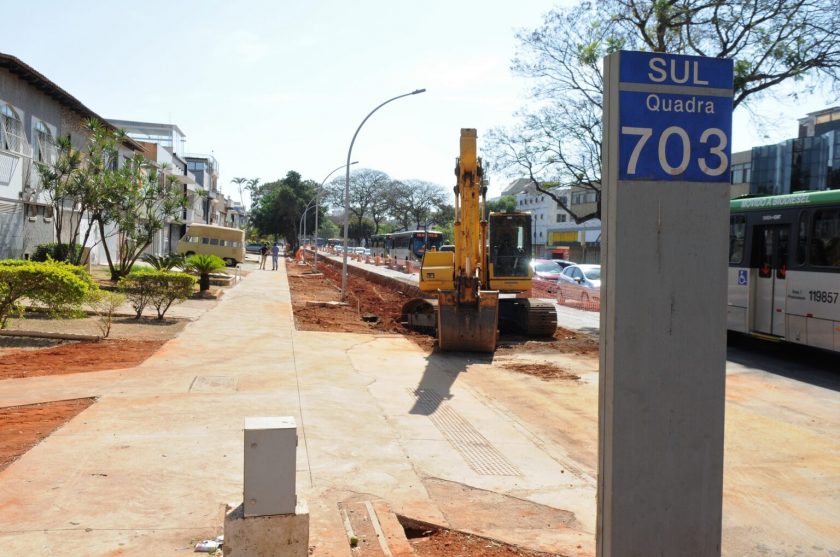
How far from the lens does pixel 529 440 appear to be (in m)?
8.42

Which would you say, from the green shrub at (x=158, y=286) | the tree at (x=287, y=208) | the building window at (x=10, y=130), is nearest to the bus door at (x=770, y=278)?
the green shrub at (x=158, y=286)

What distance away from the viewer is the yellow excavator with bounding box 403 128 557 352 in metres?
15.5

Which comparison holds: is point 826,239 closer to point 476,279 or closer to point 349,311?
point 476,279

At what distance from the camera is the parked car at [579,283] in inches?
1092

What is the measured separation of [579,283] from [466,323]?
571 inches

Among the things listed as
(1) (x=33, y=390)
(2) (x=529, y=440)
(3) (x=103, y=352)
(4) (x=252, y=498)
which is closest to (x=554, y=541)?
(4) (x=252, y=498)

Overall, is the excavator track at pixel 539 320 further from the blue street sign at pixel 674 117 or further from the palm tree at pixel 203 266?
the blue street sign at pixel 674 117

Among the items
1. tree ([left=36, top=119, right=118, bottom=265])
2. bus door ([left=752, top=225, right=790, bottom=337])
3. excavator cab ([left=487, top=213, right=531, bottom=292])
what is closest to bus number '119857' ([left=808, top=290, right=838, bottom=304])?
bus door ([left=752, top=225, right=790, bottom=337])

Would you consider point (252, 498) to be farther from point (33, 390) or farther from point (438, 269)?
point (438, 269)

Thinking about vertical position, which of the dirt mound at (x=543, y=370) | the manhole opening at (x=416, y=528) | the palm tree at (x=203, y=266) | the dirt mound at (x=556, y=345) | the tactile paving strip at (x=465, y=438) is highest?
the palm tree at (x=203, y=266)

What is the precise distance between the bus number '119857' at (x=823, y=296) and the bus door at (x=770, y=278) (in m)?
0.82

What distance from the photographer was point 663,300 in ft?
12.6

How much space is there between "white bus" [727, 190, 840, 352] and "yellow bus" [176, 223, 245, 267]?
3439cm

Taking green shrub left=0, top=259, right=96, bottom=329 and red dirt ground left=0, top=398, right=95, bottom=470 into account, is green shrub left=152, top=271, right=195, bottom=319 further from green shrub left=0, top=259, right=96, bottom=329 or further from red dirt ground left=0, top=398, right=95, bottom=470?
red dirt ground left=0, top=398, right=95, bottom=470
